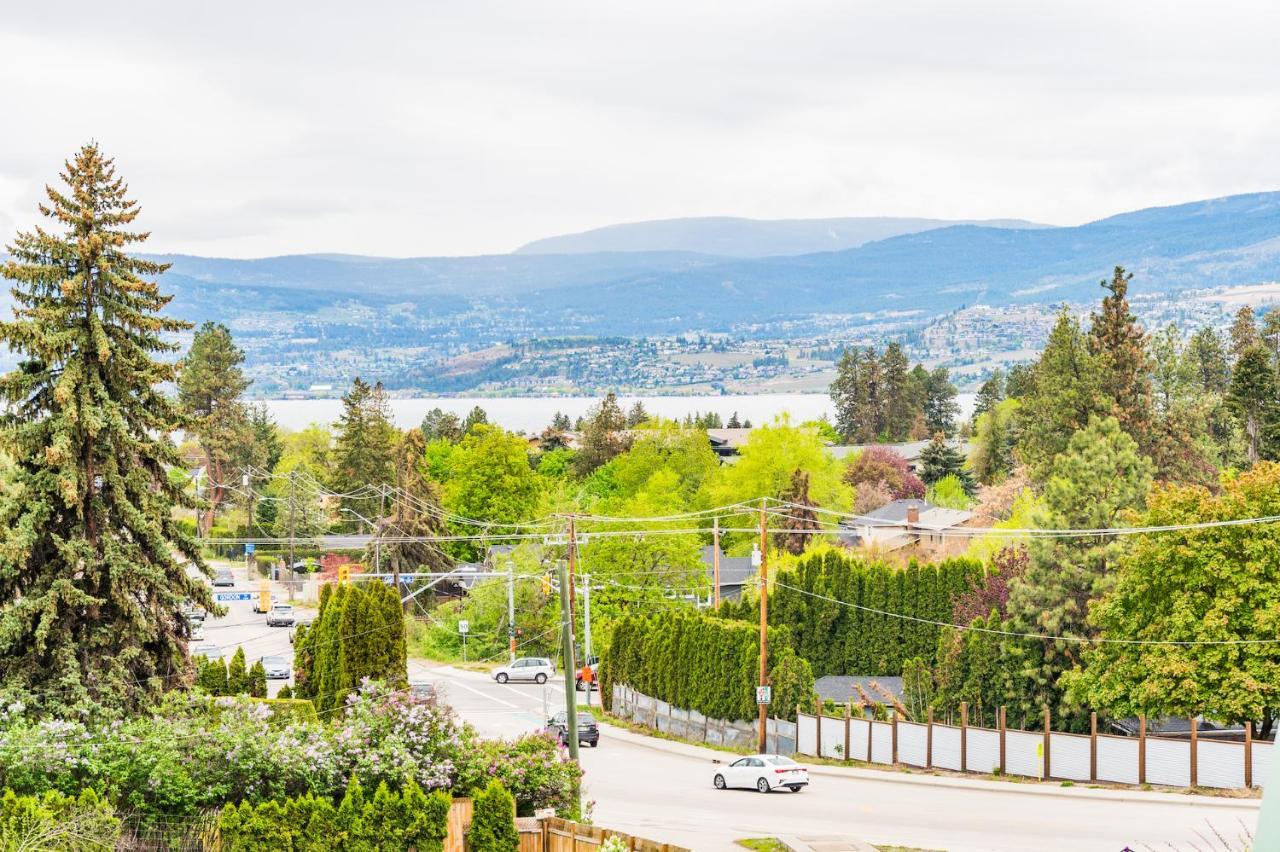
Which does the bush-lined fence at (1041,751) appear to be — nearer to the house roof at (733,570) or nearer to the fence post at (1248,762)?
the fence post at (1248,762)

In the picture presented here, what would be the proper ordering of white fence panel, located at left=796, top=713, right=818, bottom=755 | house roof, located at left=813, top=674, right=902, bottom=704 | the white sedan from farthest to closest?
house roof, located at left=813, top=674, right=902, bottom=704 → white fence panel, located at left=796, top=713, right=818, bottom=755 → the white sedan

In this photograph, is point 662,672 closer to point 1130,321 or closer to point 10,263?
point 10,263

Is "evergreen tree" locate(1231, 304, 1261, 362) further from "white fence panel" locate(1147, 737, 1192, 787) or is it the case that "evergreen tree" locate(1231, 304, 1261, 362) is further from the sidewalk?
"white fence panel" locate(1147, 737, 1192, 787)

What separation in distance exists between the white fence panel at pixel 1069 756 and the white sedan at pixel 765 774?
23.3 ft

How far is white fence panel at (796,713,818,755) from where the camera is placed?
169 ft

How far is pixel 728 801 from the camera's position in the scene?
41656 mm

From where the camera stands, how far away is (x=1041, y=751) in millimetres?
44344

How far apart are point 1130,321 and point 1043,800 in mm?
50846

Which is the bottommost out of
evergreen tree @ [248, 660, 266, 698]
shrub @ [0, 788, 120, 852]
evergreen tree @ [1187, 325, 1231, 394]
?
evergreen tree @ [248, 660, 266, 698]

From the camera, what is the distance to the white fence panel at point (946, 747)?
46750 mm

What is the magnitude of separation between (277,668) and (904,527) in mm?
41888

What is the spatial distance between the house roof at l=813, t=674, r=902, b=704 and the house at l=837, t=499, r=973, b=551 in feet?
64.1

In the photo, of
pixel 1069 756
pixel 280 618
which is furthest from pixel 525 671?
pixel 1069 756

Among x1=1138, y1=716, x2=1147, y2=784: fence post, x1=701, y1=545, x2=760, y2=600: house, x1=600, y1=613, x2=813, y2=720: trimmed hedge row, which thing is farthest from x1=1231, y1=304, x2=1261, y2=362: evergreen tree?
x1=1138, y1=716, x2=1147, y2=784: fence post
